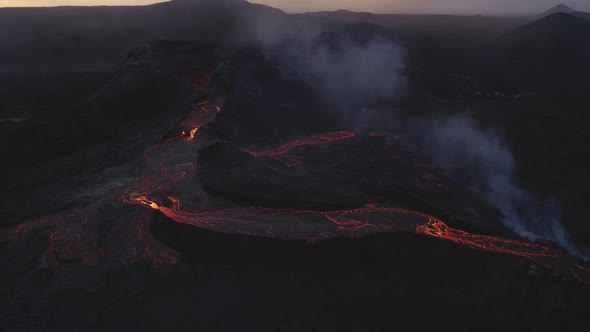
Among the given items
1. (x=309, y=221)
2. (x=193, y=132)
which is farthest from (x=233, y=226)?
(x=193, y=132)

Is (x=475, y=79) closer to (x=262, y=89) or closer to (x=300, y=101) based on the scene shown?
(x=300, y=101)

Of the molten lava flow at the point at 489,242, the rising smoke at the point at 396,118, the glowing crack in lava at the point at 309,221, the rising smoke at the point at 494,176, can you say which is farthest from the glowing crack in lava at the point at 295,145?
the molten lava flow at the point at 489,242

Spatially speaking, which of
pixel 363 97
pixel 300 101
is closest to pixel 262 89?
pixel 300 101

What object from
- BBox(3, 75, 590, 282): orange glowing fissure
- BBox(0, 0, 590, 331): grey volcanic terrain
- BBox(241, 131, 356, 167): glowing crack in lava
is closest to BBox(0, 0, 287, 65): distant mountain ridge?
BBox(0, 0, 590, 331): grey volcanic terrain

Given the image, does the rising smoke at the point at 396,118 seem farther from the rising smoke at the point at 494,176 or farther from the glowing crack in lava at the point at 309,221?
the glowing crack in lava at the point at 309,221

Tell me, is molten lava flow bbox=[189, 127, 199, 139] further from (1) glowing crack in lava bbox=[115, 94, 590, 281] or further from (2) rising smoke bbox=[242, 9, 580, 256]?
(2) rising smoke bbox=[242, 9, 580, 256]
